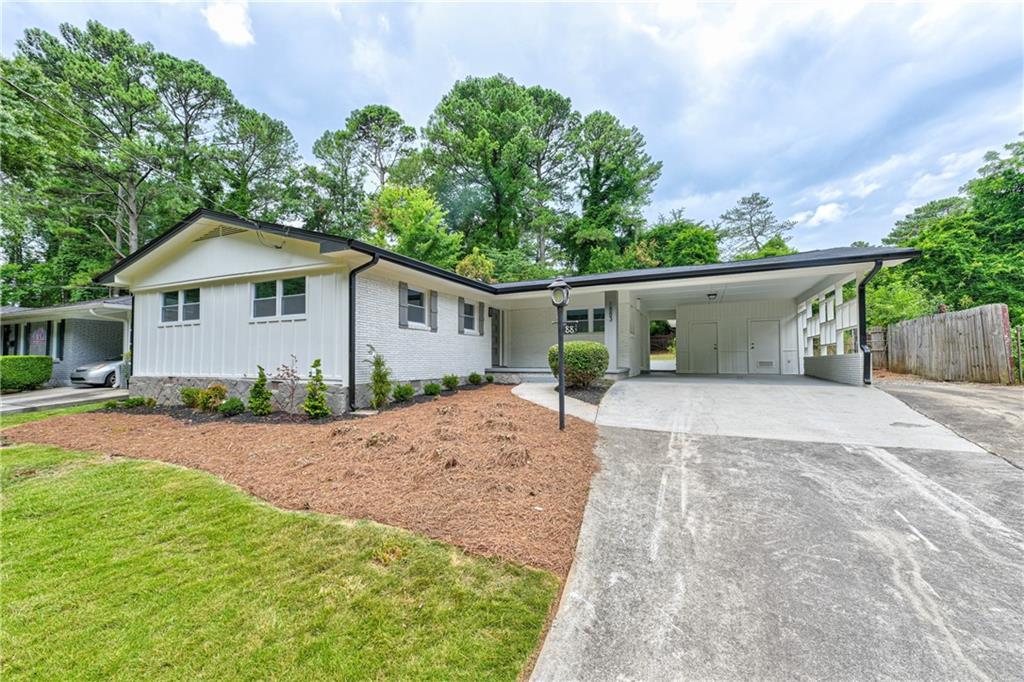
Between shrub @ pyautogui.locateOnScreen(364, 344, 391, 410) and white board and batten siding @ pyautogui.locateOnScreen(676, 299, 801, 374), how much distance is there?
1086 cm

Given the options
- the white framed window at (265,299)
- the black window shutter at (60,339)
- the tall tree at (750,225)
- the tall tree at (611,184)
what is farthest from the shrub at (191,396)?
the tall tree at (750,225)

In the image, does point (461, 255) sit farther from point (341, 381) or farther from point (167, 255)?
point (341, 381)

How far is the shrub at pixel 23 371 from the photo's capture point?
12094 millimetres

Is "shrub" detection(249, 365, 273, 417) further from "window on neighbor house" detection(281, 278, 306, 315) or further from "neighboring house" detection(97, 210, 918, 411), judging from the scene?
"window on neighbor house" detection(281, 278, 306, 315)

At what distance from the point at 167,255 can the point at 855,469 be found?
14016mm

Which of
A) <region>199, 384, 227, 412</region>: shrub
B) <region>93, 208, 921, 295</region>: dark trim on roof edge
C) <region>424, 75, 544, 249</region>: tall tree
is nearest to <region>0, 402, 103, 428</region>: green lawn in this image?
<region>199, 384, 227, 412</region>: shrub

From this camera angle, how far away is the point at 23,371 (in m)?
12.4

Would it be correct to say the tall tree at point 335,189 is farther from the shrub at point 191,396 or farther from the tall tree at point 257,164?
the shrub at point 191,396

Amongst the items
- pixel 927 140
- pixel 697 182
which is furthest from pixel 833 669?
pixel 697 182

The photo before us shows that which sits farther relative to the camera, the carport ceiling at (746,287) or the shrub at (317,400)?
the carport ceiling at (746,287)

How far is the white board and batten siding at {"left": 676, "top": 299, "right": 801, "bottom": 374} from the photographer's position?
1345 centimetres

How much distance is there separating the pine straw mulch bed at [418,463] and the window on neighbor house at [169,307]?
3.13m

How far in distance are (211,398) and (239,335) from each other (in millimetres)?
1450

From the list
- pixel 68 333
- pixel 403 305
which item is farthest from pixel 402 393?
pixel 68 333
